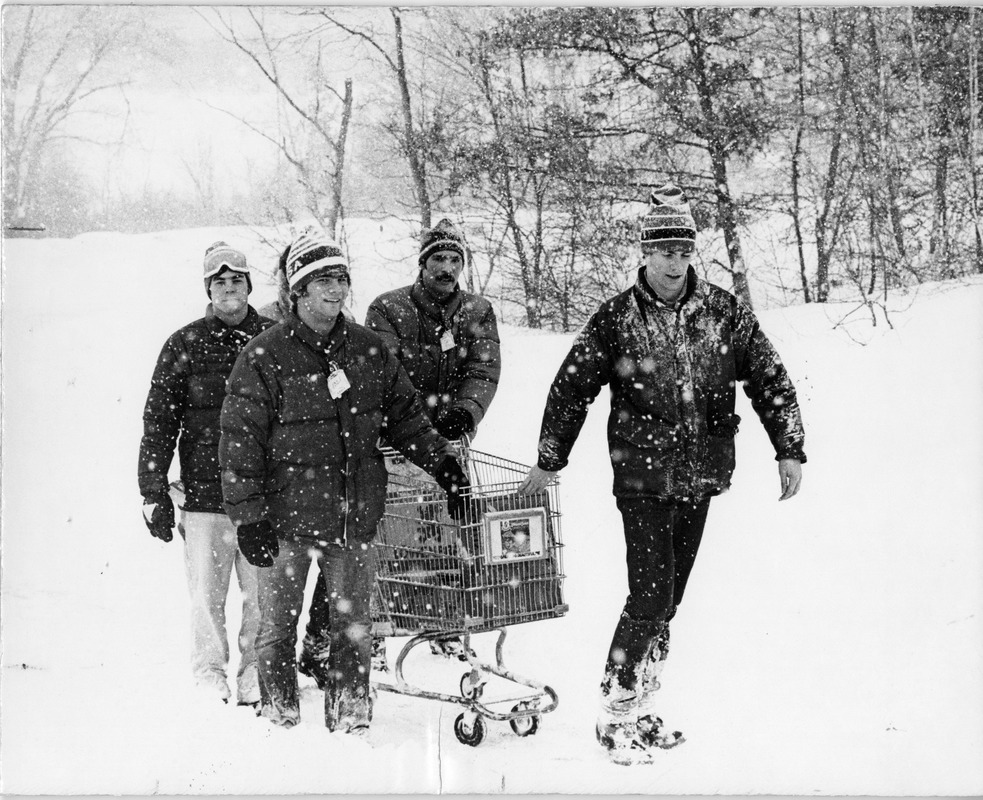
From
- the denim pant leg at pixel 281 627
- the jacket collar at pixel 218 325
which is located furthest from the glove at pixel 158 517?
the jacket collar at pixel 218 325

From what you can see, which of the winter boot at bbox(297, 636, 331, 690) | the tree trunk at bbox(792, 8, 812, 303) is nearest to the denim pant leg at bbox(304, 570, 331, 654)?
the winter boot at bbox(297, 636, 331, 690)

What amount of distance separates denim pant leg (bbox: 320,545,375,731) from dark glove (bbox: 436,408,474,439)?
2.27 feet

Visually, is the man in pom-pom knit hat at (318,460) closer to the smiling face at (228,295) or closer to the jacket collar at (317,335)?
the jacket collar at (317,335)

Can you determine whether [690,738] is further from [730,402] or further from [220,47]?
[220,47]

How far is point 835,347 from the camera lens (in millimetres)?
6402

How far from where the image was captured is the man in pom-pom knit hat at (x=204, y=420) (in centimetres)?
482

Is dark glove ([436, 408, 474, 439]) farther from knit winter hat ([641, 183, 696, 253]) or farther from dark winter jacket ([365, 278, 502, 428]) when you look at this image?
knit winter hat ([641, 183, 696, 253])

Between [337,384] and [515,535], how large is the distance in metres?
0.85

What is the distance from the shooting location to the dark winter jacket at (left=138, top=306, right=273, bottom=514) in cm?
483

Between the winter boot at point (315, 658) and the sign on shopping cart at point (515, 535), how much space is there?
1.09 meters

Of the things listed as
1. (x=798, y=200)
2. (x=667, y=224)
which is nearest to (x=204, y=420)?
(x=667, y=224)

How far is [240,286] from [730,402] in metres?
2.01

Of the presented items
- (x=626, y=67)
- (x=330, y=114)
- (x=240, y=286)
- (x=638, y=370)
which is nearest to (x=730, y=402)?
(x=638, y=370)

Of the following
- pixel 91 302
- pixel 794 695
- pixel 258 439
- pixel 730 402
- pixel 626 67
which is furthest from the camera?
pixel 626 67
